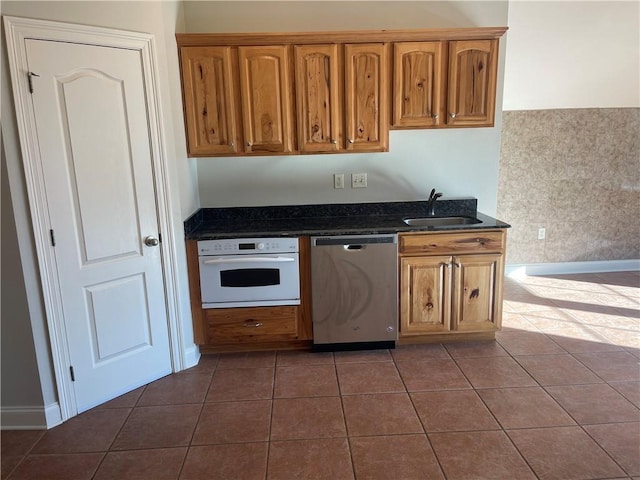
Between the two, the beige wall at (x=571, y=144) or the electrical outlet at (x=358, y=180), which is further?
the beige wall at (x=571, y=144)

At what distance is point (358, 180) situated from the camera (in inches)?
137

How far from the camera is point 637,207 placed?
4648 millimetres

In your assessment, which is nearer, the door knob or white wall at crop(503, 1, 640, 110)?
the door knob

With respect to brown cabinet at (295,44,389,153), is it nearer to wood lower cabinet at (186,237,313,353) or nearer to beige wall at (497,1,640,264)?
wood lower cabinet at (186,237,313,353)

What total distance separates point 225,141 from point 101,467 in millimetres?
2016

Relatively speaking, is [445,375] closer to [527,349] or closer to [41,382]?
[527,349]

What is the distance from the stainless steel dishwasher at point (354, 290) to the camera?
294cm

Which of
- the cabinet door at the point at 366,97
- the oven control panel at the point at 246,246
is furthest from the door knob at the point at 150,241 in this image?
the cabinet door at the point at 366,97

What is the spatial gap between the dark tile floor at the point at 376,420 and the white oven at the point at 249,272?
434 mm

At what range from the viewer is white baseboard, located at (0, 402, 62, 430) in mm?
2346

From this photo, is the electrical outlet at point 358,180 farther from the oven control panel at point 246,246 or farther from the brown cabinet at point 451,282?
the oven control panel at point 246,246

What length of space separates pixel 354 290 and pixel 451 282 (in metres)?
0.68

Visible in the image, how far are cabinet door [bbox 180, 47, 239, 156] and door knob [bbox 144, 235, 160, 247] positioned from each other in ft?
2.32

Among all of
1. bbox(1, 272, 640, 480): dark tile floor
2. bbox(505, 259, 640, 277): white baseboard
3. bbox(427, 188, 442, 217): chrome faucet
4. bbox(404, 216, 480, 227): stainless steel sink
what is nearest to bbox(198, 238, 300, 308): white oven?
bbox(1, 272, 640, 480): dark tile floor
